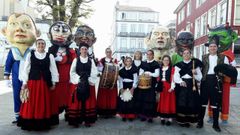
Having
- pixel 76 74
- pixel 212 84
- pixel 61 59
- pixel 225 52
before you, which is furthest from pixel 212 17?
pixel 76 74

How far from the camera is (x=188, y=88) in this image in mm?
5949

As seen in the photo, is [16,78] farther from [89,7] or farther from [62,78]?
[89,7]

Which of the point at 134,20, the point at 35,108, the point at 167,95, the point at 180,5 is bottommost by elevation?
the point at 35,108

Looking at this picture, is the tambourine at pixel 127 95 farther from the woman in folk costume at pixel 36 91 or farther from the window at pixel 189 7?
the window at pixel 189 7

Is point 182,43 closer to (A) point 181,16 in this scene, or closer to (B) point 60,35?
(B) point 60,35

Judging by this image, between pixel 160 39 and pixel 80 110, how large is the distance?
2.52 metres

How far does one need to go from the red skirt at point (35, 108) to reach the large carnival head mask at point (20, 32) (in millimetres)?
987

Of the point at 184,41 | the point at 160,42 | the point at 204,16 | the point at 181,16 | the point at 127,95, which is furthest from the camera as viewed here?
the point at 181,16

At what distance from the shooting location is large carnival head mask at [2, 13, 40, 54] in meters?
6.00

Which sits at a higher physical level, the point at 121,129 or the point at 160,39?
the point at 160,39

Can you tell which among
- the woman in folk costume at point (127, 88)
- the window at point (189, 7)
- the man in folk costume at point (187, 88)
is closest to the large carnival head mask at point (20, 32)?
the woman in folk costume at point (127, 88)

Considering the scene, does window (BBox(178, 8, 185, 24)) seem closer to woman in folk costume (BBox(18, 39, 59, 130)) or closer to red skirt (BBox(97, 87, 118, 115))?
red skirt (BBox(97, 87, 118, 115))

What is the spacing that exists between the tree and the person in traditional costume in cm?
884

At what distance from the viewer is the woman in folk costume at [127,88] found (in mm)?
6414
